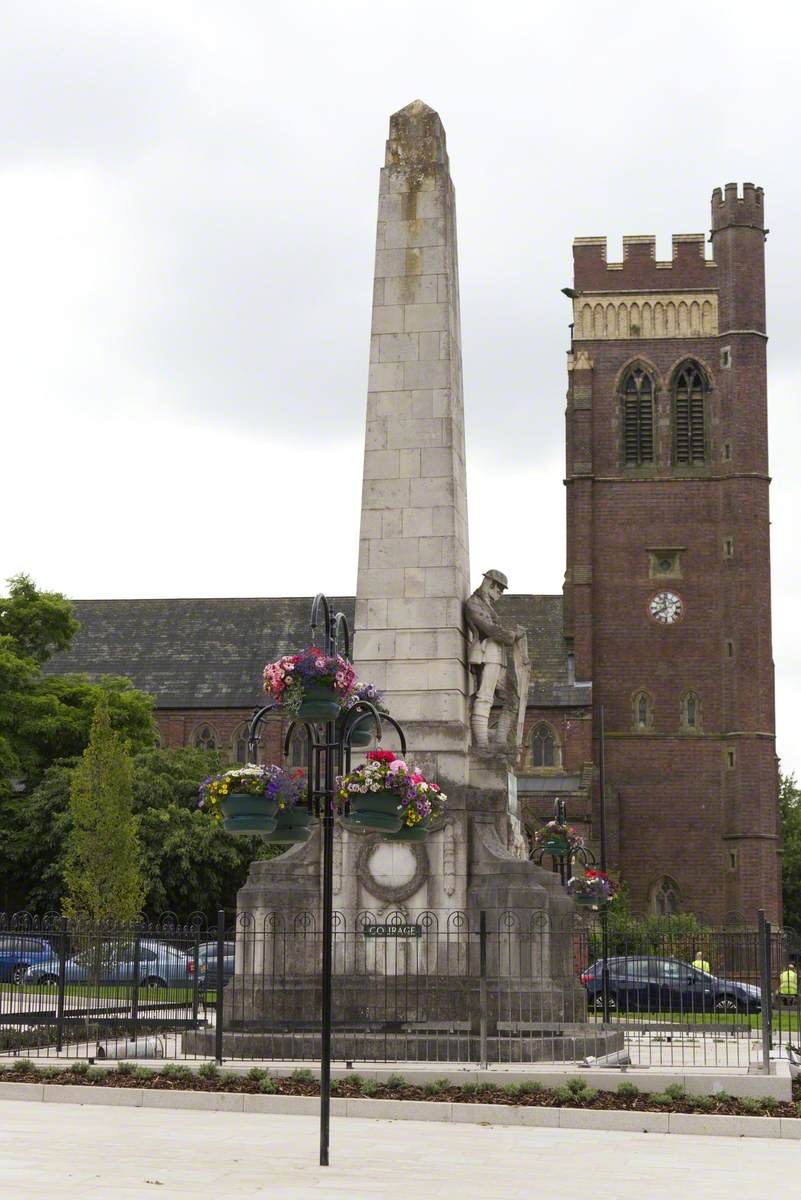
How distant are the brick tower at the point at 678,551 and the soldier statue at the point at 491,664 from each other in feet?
151

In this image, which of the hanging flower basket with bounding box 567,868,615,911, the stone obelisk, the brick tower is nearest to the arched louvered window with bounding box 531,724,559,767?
the brick tower

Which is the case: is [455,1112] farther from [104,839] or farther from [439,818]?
[104,839]

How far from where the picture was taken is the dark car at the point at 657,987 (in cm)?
2247

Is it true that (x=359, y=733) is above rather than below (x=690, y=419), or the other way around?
below

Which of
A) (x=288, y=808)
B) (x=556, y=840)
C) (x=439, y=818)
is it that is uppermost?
(x=556, y=840)

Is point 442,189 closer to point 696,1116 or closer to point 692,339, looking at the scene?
point 696,1116

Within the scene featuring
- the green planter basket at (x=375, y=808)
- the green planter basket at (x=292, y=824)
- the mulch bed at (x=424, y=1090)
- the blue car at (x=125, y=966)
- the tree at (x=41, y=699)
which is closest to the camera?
the green planter basket at (x=375, y=808)

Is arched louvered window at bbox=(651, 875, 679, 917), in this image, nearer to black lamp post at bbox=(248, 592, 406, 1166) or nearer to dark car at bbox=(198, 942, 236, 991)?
dark car at bbox=(198, 942, 236, 991)

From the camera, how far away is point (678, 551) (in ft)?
225

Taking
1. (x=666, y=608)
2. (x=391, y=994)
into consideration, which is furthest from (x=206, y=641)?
(x=391, y=994)

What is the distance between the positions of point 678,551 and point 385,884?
166ft

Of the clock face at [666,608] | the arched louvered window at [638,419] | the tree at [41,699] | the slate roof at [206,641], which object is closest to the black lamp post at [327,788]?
the tree at [41,699]

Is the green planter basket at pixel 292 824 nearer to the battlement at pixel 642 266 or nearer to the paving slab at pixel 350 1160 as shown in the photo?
the paving slab at pixel 350 1160

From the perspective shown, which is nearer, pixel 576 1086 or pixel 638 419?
pixel 576 1086
